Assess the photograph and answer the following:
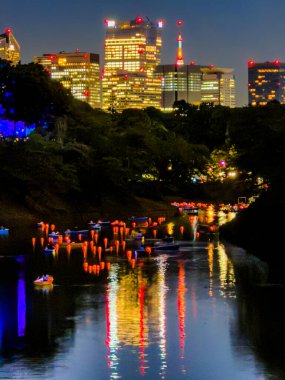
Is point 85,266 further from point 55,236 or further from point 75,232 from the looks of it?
point 75,232

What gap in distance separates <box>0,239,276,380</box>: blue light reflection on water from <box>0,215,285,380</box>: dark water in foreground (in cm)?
4

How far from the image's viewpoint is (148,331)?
3194cm

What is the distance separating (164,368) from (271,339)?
572 cm

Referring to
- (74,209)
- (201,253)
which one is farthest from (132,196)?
(201,253)

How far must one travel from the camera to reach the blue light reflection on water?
1069 inches

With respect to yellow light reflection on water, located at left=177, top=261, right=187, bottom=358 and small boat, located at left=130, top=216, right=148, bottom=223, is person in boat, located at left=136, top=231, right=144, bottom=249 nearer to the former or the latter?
yellow light reflection on water, located at left=177, top=261, right=187, bottom=358

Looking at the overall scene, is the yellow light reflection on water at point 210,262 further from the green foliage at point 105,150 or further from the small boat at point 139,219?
the small boat at point 139,219

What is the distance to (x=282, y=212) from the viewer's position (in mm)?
55906

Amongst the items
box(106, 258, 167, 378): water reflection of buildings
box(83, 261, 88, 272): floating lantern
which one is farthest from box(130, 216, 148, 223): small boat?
box(106, 258, 167, 378): water reflection of buildings

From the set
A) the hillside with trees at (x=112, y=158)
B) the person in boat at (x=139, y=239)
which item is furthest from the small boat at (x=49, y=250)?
the hillside with trees at (x=112, y=158)

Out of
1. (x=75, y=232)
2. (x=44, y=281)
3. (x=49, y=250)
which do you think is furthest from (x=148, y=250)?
(x=44, y=281)

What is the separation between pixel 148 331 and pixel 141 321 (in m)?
1.81

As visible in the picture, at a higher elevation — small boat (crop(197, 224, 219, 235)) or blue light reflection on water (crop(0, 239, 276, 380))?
small boat (crop(197, 224, 219, 235))

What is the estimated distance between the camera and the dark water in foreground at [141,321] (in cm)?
2752
